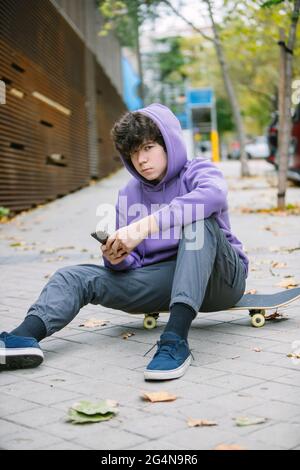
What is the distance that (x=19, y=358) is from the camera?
3615 millimetres

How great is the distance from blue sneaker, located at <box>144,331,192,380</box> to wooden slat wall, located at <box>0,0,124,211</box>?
9.02m

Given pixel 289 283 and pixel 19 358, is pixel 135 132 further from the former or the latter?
pixel 289 283

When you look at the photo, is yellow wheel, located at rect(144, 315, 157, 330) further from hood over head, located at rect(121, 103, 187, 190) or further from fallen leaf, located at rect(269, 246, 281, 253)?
fallen leaf, located at rect(269, 246, 281, 253)

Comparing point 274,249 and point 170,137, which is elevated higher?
point 170,137

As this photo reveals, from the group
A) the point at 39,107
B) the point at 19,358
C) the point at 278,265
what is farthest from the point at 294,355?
the point at 39,107

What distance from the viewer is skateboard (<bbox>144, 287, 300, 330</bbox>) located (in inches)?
172

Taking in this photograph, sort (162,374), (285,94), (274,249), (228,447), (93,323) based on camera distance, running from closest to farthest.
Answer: (228,447) → (162,374) → (93,323) → (274,249) → (285,94)

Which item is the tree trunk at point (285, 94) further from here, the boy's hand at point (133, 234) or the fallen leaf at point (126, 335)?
the boy's hand at point (133, 234)

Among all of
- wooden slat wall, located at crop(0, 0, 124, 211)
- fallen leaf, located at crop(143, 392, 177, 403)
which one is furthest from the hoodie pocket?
wooden slat wall, located at crop(0, 0, 124, 211)

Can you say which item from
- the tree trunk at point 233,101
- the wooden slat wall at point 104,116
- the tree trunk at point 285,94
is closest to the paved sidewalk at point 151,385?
the tree trunk at point 285,94

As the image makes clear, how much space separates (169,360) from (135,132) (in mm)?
1214

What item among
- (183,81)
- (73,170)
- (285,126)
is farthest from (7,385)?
(183,81)

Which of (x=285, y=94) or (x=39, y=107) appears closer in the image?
(x=285, y=94)

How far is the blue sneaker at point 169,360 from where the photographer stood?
3.38 meters
